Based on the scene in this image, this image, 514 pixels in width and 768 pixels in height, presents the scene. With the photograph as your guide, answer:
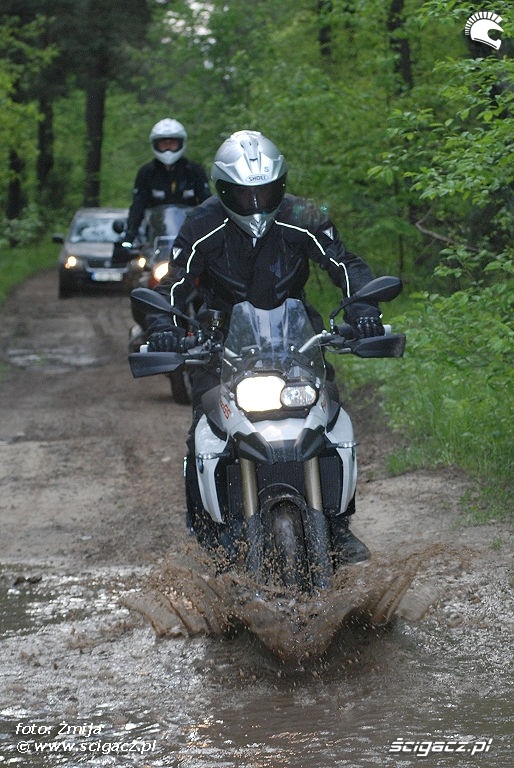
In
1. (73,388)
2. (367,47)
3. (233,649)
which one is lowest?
(73,388)

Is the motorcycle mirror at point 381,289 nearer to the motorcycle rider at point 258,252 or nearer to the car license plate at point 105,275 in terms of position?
the motorcycle rider at point 258,252

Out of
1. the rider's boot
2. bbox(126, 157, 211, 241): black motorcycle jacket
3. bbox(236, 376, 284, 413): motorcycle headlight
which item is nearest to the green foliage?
the rider's boot

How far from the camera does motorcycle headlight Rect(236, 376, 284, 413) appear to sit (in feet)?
16.0

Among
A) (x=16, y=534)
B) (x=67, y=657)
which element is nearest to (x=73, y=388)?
(x=16, y=534)

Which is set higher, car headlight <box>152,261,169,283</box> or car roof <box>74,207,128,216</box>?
car headlight <box>152,261,169,283</box>

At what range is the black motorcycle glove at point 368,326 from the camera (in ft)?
16.9

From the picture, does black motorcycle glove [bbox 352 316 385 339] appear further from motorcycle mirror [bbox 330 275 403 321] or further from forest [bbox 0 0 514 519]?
forest [bbox 0 0 514 519]

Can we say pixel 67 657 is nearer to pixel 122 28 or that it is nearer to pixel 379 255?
pixel 379 255

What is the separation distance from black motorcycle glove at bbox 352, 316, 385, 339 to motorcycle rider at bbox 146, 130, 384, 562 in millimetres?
173

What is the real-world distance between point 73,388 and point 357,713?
31.5 ft

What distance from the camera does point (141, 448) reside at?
10086 mm

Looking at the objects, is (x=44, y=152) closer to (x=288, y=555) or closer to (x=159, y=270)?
(x=159, y=270)

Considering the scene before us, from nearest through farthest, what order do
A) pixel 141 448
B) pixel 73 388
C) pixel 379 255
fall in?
1. pixel 141 448
2. pixel 73 388
3. pixel 379 255

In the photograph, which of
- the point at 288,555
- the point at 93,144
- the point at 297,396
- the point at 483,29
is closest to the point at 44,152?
the point at 93,144
